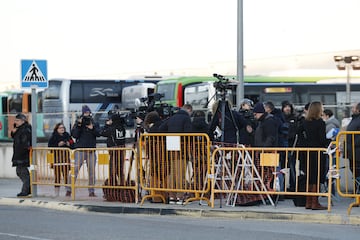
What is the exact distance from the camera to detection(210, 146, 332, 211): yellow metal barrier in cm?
1409

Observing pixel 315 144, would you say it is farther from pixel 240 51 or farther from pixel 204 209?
pixel 240 51

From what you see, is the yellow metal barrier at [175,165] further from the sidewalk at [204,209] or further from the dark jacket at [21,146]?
the dark jacket at [21,146]

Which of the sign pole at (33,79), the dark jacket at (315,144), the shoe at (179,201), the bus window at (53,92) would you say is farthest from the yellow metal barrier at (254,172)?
the bus window at (53,92)

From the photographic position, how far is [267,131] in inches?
603

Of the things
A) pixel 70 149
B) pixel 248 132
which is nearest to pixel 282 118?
pixel 248 132

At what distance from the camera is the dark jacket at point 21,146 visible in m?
18.0

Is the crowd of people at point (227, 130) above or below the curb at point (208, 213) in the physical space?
above

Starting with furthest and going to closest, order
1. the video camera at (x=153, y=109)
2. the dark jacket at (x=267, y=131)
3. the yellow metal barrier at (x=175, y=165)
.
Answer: the video camera at (x=153, y=109) < the dark jacket at (x=267, y=131) < the yellow metal barrier at (x=175, y=165)

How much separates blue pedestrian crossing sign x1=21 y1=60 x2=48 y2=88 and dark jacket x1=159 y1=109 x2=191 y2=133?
3705 millimetres

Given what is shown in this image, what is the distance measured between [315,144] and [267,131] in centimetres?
142

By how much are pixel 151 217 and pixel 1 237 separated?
3.53 meters

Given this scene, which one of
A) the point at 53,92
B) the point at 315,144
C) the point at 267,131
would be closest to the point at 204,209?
the point at 267,131

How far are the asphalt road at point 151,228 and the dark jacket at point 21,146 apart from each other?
3193 mm

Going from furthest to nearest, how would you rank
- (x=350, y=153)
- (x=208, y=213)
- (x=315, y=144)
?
(x=208, y=213) → (x=315, y=144) → (x=350, y=153)
